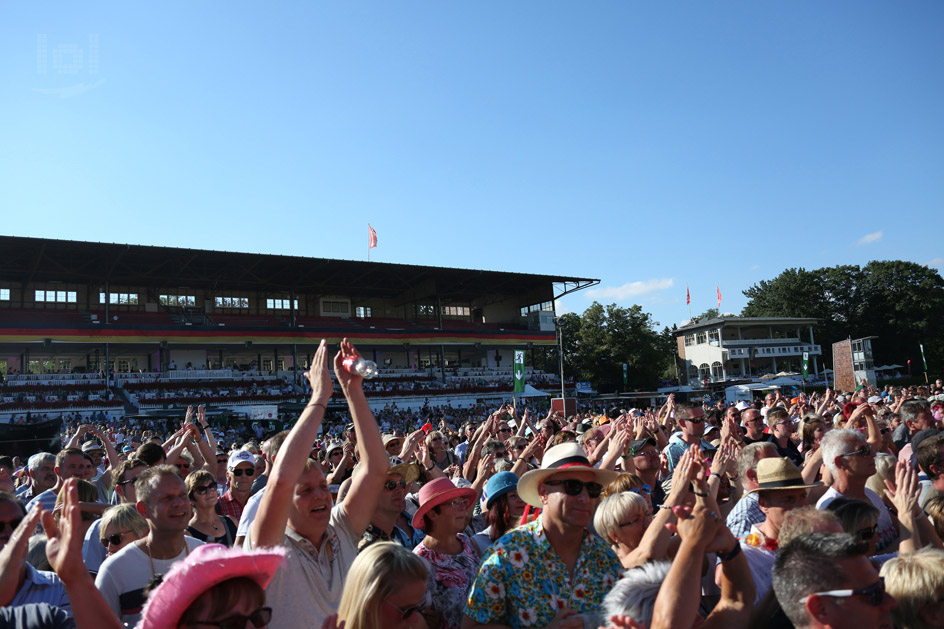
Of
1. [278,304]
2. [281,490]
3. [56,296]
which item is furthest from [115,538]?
[278,304]

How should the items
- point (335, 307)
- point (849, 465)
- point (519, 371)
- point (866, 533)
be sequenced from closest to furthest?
point (866, 533) → point (849, 465) → point (519, 371) → point (335, 307)

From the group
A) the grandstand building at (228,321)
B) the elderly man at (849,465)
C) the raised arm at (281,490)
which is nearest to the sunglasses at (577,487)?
the raised arm at (281,490)

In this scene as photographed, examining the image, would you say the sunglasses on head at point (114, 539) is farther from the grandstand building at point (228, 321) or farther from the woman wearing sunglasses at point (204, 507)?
the grandstand building at point (228, 321)

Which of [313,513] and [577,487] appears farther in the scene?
[577,487]

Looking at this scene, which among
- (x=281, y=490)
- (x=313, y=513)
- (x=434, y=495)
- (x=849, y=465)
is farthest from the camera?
(x=849, y=465)

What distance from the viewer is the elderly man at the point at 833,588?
6.89 feet

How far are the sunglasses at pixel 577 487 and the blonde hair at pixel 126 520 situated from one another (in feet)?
8.11

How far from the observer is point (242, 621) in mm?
1954

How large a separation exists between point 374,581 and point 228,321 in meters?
44.6

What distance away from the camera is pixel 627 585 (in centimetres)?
229

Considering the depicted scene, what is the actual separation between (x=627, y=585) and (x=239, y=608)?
51.7 inches

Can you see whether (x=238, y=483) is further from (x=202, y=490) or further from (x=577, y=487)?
(x=577, y=487)

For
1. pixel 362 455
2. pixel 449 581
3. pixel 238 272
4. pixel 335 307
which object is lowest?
pixel 449 581

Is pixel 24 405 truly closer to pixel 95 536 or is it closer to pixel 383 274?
pixel 383 274
